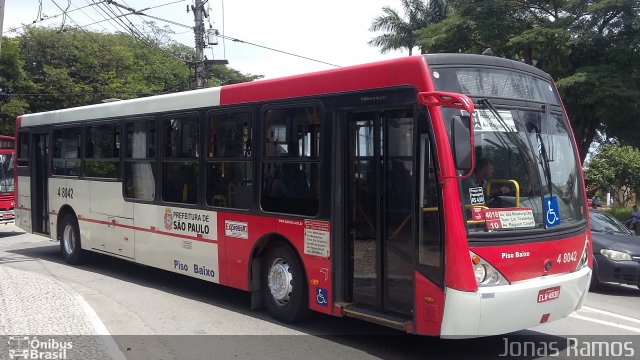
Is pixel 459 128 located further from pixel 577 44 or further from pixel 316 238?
pixel 577 44

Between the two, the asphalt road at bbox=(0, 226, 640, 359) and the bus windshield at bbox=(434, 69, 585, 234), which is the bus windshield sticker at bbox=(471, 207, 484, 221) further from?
the asphalt road at bbox=(0, 226, 640, 359)

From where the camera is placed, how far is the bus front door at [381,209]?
19.4ft

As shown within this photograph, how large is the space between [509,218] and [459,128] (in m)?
0.98

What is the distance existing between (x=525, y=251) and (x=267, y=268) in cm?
335

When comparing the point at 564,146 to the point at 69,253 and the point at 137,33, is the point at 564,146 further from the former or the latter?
the point at 137,33

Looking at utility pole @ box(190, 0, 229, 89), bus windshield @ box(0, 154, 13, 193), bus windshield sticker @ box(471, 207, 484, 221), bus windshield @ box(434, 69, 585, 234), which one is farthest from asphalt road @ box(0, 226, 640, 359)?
utility pole @ box(190, 0, 229, 89)

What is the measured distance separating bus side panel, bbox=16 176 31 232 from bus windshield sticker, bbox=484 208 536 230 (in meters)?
11.0

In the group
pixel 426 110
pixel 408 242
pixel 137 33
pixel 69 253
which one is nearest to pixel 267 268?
pixel 408 242

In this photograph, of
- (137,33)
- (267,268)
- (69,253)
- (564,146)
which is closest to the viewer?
(564,146)

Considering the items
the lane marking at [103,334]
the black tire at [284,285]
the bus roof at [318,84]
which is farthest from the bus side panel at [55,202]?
the black tire at [284,285]

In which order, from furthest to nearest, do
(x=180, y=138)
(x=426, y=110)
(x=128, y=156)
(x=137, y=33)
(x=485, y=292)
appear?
(x=137, y=33), (x=128, y=156), (x=180, y=138), (x=426, y=110), (x=485, y=292)

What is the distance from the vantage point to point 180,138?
904cm

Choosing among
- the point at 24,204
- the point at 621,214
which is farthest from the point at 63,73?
the point at 621,214

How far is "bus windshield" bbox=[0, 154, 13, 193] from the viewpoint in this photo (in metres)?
18.0
